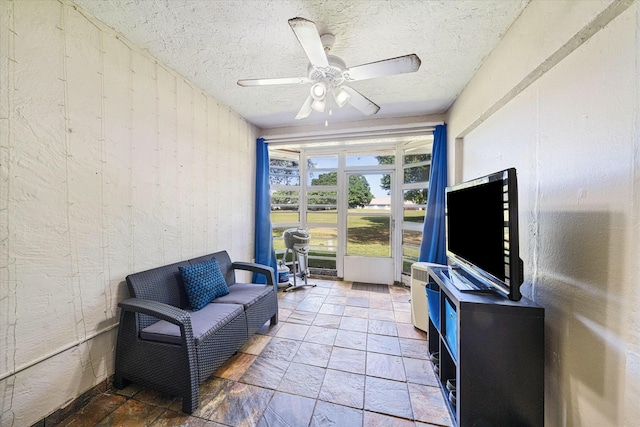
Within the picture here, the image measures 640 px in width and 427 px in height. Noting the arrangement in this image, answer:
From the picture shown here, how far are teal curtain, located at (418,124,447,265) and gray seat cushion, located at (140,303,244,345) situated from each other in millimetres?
2351

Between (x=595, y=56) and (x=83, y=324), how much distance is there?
3.13m

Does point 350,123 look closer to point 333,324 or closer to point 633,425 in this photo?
point 333,324

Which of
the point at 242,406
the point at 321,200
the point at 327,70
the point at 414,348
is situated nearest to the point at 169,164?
the point at 327,70

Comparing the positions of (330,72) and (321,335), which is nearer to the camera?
(330,72)

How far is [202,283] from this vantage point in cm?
204

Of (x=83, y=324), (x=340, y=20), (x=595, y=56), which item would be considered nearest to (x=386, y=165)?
(x=340, y=20)

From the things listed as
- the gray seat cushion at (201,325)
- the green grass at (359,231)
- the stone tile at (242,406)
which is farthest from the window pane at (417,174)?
the stone tile at (242,406)

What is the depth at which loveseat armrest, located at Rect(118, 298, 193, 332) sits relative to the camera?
143cm

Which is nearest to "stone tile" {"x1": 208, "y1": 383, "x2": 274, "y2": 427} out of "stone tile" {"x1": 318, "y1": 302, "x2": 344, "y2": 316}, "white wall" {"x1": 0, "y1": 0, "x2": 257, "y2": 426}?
"white wall" {"x1": 0, "y1": 0, "x2": 257, "y2": 426}

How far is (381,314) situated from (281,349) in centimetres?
128

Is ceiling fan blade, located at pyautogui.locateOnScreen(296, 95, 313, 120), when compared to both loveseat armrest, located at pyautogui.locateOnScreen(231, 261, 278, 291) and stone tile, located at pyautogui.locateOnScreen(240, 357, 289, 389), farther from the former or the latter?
stone tile, located at pyautogui.locateOnScreen(240, 357, 289, 389)

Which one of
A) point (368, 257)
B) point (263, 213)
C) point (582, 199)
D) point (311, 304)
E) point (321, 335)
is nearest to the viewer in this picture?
point (582, 199)

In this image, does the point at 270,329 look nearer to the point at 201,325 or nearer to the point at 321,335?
the point at 321,335

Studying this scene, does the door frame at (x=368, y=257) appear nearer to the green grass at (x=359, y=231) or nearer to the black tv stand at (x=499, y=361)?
the green grass at (x=359, y=231)
